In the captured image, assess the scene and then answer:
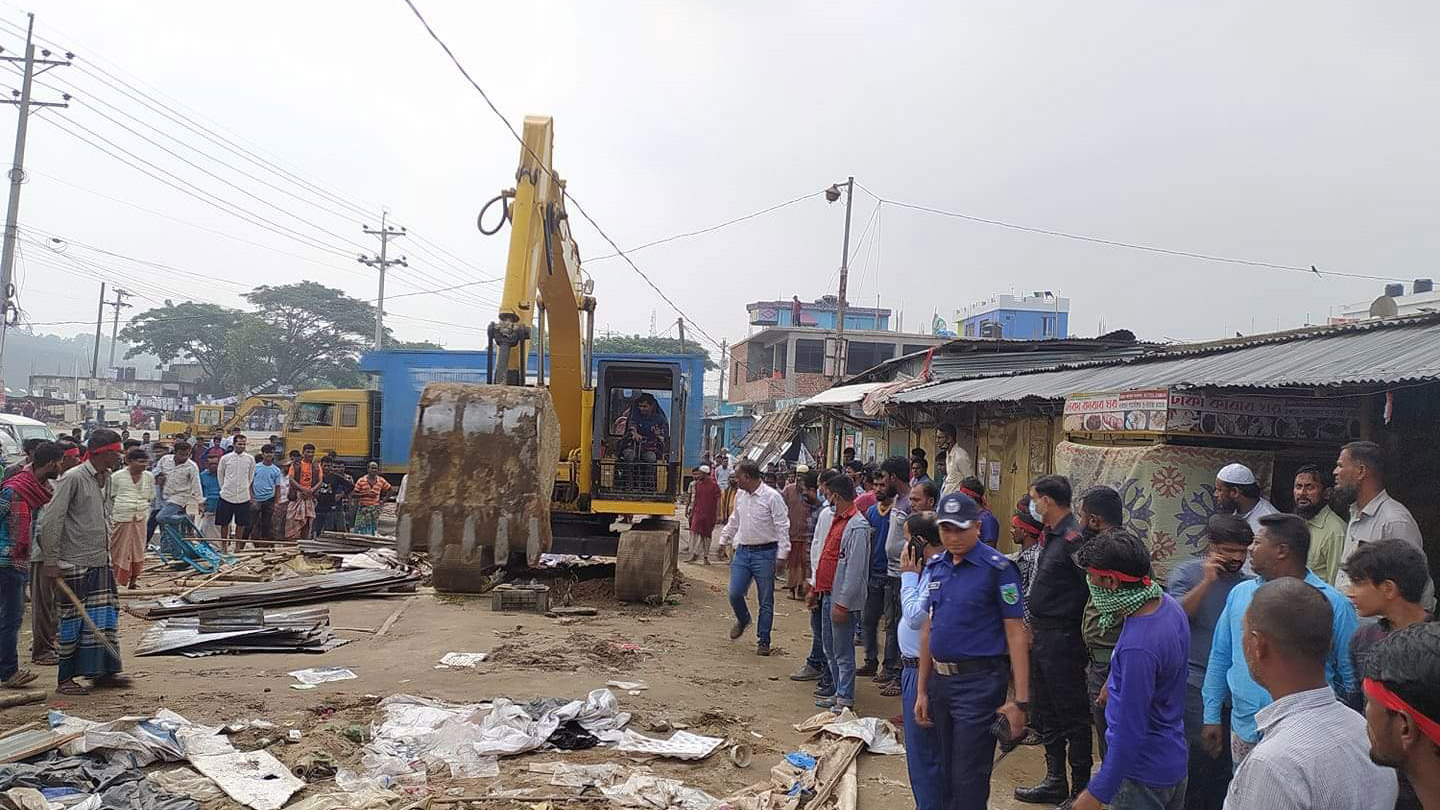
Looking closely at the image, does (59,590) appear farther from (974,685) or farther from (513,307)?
(974,685)

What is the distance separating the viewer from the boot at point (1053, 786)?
5402mm

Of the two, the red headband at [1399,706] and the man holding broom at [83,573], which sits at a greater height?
the red headband at [1399,706]

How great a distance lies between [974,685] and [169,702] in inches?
221

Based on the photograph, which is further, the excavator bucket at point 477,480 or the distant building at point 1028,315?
the distant building at point 1028,315

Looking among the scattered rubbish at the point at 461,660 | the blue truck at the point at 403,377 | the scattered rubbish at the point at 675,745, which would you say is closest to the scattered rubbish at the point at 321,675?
the scattered rubbish at the point at 461,660

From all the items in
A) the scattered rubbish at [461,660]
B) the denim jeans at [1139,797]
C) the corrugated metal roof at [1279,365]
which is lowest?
the scattered rubbish at [461,660]

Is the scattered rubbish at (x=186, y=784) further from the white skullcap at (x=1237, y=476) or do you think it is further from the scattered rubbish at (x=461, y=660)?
the white skullcap at (x=1237, y=476)

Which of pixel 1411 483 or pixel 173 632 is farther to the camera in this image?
pixel 173 632

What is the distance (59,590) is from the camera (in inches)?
275

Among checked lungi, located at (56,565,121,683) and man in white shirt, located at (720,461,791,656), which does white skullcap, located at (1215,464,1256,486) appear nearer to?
man in white shirt, located at (720,461,791,656)

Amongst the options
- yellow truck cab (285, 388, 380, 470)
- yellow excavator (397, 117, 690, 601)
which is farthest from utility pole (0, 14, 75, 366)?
yellow excavator (397, 117, 690, 601)

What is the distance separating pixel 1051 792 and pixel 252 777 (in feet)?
14.3

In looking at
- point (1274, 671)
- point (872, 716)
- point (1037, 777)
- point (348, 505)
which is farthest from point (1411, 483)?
point (348, 505)

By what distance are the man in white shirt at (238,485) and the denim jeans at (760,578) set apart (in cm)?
876
